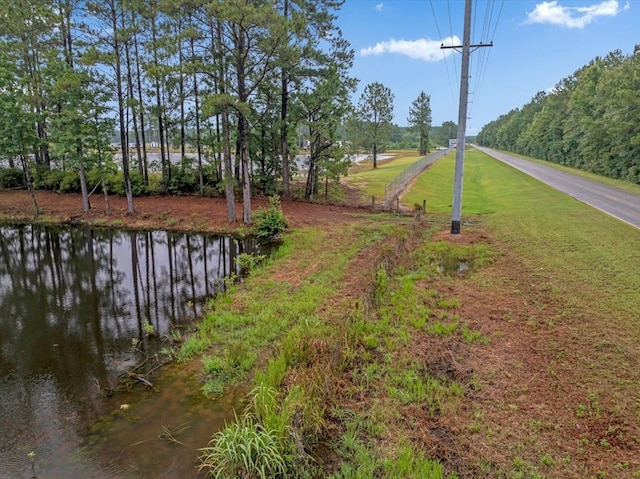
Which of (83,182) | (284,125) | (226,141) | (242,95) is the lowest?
(83,182)

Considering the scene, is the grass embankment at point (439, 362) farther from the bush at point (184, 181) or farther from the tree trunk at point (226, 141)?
the bush at point (184, 181)

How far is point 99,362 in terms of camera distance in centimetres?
698

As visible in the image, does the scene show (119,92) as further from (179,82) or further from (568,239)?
(568,239)

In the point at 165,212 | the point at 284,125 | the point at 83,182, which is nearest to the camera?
the point at 165,212

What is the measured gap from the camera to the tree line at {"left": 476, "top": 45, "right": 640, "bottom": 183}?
81.9 feet

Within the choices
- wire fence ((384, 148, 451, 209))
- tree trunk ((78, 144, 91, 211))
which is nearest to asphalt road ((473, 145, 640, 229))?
wire fence ((384, 148, 451, 209))

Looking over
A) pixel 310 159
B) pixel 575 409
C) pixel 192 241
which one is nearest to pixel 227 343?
pixel 575 409

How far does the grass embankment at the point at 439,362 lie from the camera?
4.29m

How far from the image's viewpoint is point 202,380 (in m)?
6.35

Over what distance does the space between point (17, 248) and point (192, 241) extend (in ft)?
21.3

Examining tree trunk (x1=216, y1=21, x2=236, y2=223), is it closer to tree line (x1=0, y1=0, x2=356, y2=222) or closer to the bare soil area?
tree line (x1=0, y1=0, x2=356, y2=222)

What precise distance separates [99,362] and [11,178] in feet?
86.3

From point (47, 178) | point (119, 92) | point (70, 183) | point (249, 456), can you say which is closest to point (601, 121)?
point (119, 92)

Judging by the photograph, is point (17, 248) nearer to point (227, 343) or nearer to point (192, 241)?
point (192, 241)
